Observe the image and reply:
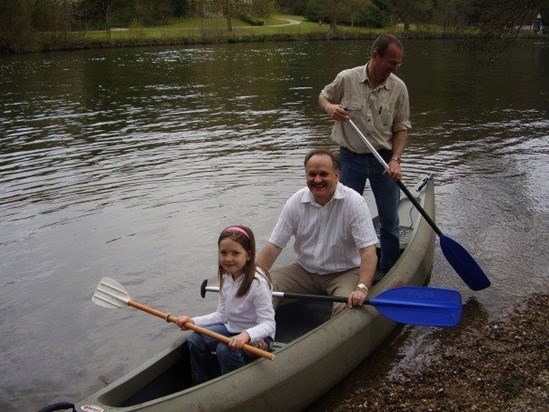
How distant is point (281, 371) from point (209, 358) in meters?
0.49

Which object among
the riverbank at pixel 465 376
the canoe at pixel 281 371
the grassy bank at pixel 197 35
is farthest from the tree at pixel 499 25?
the grassy bank at pixel 197 35

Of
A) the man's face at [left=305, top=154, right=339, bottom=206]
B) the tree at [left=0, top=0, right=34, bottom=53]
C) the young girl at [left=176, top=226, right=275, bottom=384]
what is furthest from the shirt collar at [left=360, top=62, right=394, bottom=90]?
the tree at [left=0, top=0, right=34, bottom=53]

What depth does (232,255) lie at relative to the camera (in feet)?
12.7

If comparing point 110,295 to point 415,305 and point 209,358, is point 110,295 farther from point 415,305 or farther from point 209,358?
point 415,305

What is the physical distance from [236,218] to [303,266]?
3.67 metres

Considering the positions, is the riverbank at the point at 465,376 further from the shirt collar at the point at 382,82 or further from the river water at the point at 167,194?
the shirt collar at the point at 382,82

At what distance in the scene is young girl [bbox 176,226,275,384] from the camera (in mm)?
3861

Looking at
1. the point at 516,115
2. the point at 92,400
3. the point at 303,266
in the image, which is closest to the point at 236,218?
the point at 303,266

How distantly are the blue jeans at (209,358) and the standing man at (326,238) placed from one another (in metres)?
0.83

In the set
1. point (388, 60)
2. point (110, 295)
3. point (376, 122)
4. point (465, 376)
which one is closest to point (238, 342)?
point (110, 295)

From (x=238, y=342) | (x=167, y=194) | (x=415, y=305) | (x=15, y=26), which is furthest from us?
(x=15, y=26)

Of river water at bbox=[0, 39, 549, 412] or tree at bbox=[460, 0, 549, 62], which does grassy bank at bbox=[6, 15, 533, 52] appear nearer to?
river water at bbox=[0, 39, 549, 412]

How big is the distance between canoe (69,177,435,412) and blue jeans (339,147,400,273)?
17.3 inches

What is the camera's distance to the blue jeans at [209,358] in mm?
3918
